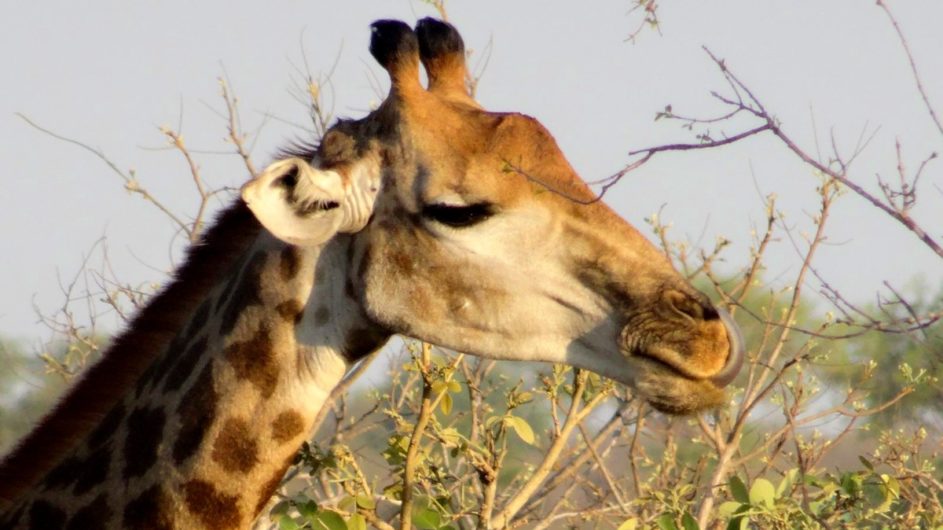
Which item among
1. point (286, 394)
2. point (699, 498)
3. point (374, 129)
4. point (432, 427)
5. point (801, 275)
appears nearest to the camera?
point (286, 394)

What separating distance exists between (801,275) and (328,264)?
97.5 inches

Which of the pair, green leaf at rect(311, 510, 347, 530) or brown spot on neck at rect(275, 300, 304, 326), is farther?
green leaf at rect(311, 510, 347, 530)

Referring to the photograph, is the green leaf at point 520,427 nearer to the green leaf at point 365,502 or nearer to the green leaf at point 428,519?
the green leaf at point 428,519

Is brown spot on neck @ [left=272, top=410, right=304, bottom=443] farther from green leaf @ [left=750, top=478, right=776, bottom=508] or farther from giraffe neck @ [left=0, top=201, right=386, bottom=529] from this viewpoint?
green leaf @ [left=750, top=478, right=776, bottom=508]

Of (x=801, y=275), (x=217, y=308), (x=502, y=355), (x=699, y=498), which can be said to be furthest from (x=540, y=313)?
(x=699, y=498)

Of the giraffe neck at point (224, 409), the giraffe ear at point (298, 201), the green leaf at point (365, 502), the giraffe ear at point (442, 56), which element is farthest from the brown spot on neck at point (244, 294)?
the giraffe ear at point (442, 56)

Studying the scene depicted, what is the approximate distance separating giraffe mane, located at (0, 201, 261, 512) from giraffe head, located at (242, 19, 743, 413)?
0.60 metres

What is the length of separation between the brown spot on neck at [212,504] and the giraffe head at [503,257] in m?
0.79

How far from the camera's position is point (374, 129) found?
548 centimetres

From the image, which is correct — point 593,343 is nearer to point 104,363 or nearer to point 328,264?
point 328,264

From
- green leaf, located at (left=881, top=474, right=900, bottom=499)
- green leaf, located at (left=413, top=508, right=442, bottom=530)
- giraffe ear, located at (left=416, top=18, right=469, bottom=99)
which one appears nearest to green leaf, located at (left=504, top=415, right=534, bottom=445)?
green leaf, located at (left=413, top=508, right=442, bottom=530)

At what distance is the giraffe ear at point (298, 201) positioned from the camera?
4902 millimetres

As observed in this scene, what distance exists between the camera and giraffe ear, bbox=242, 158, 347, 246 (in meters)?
4.90

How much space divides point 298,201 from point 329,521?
1.18 m
